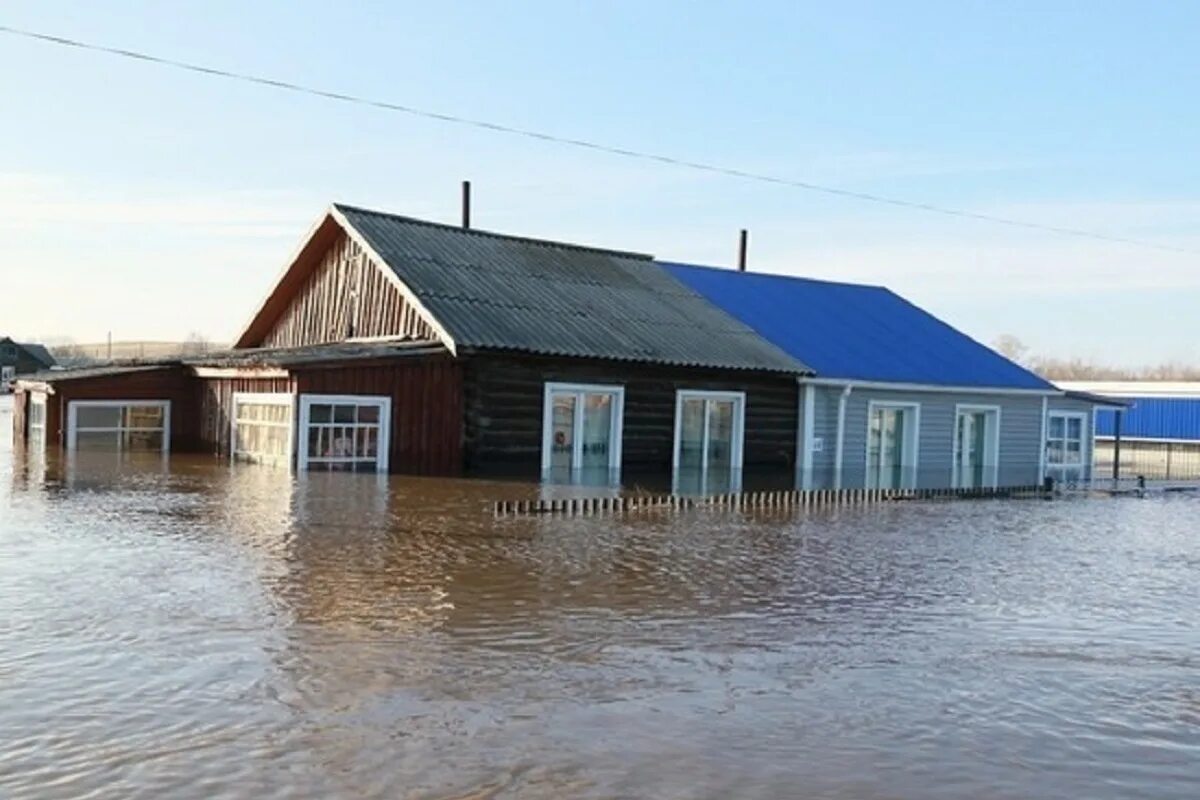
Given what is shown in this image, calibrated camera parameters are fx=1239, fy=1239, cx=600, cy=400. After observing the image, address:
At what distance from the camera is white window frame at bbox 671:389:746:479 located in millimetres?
27281

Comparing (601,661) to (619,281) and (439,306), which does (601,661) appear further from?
(619,281)

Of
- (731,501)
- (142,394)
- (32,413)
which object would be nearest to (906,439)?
(731,501)

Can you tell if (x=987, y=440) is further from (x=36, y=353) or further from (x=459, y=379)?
(x=36, y=353)

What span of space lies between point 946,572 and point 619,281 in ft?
62.4

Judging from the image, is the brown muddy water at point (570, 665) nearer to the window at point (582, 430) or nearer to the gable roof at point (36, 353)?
the window at point (582, 430)

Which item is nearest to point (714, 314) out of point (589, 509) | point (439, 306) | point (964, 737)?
point (439, 306)

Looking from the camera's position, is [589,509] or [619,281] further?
[619,281]

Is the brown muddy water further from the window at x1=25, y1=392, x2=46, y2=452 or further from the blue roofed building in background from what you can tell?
the window at x1=25, y1=392, x2=46, y2=452

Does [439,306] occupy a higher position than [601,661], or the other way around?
[439,306]

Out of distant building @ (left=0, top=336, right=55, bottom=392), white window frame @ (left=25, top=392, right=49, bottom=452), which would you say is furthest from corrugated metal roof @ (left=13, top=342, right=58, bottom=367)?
white window frame @ (left=25, top=392, right=49, bottom=452)

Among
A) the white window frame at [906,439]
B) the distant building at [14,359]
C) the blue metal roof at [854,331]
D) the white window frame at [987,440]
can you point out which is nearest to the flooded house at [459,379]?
the blue metal roof at [854,331]

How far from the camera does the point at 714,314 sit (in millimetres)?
31516

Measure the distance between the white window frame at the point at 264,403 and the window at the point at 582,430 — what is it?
4.92 metres

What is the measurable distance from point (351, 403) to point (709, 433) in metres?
8.35
